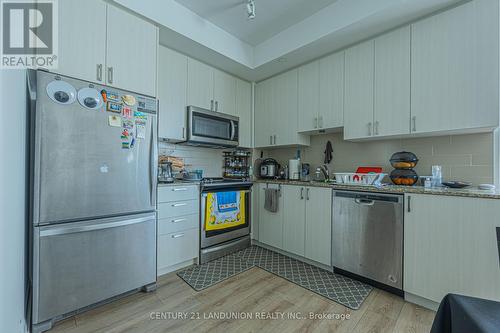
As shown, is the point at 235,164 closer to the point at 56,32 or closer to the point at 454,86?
the point at 56,32

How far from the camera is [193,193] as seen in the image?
8.11 ft

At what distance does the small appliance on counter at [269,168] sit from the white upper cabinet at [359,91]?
1185 mm

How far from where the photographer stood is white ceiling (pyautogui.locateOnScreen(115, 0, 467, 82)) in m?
2.00

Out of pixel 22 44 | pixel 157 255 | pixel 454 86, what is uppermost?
pixel 22 44

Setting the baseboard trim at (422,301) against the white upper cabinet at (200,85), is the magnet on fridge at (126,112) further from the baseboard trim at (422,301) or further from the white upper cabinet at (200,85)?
the baseboard trim at (422,301)

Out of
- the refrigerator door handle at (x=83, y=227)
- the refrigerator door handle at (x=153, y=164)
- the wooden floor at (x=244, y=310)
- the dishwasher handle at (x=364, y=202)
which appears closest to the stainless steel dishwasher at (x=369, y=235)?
the dishwasher handle at (x=364, y=202)

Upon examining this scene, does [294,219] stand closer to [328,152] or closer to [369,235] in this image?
[369,235]

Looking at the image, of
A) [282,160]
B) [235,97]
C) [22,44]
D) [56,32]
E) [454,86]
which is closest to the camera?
[22,44]

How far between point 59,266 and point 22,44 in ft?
5.00

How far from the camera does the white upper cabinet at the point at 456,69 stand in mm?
1690

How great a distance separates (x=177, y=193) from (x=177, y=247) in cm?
57

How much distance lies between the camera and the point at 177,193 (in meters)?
2.32

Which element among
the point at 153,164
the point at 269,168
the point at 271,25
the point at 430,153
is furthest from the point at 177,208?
the point at 430,153

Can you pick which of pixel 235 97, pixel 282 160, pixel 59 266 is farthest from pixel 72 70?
pixel 282 160
